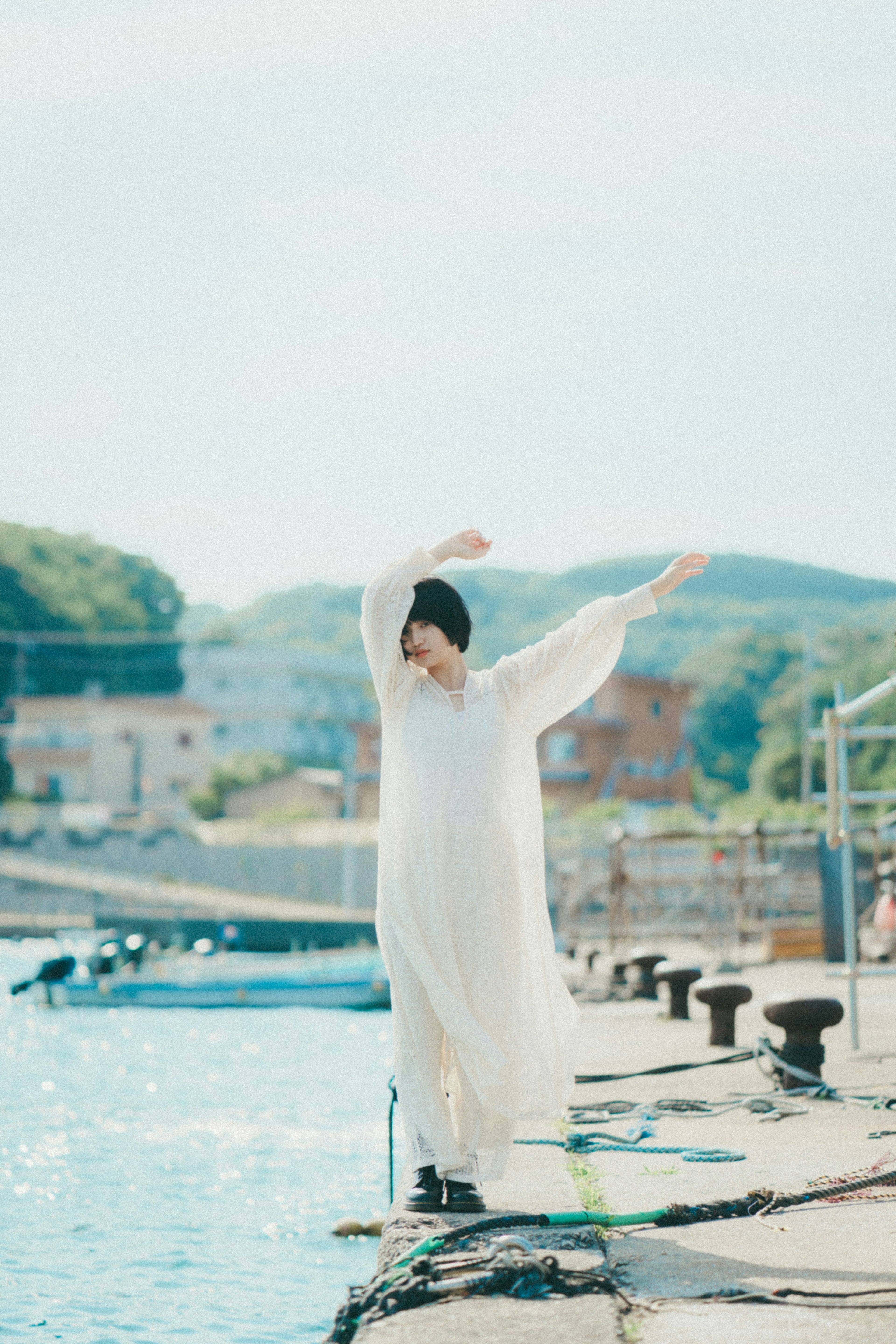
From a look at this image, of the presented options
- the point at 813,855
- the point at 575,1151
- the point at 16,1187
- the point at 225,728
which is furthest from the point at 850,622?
the point at 575,1151

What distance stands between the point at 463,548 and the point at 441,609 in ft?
0.77

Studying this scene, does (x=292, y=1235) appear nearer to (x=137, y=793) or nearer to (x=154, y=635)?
(x=137, y=793)

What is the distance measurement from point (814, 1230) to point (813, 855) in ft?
89.8

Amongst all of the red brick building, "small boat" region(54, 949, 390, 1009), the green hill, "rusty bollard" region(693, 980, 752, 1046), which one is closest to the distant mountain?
the green hill

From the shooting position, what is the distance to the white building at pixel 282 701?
66.6 meters

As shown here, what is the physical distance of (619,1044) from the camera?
327 inches

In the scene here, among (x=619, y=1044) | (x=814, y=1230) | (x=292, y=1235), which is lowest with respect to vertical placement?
(x=292, y=1235)

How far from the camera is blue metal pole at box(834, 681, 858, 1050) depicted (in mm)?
7004

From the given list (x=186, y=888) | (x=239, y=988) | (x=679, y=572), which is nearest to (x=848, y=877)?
(x=679, y=572)

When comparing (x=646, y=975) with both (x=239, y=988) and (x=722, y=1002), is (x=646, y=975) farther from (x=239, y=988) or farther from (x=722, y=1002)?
(x=239, y=988)

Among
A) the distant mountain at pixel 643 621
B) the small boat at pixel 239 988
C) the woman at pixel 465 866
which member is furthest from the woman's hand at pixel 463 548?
the distant mountain at pixel 643 621

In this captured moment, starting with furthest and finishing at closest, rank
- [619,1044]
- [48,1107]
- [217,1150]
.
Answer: [48,1107] → [217,1150] → [619,1044]

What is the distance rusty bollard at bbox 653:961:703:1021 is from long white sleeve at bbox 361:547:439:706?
21.3 feet

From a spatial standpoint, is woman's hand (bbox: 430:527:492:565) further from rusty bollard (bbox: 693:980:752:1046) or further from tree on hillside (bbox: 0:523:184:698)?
tree on hillside (bbox: 0:523:184:698)
